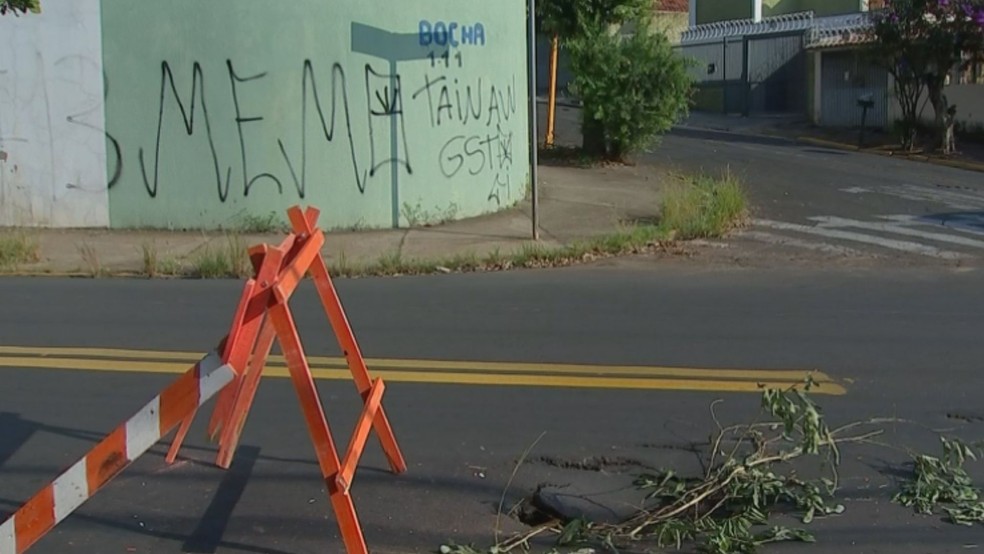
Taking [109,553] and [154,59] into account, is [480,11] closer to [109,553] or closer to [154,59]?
[154,59]

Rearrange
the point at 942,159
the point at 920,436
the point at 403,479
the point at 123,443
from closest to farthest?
the point at 123,443, the point at 403,479, the point at 920,436, the point at 942,159

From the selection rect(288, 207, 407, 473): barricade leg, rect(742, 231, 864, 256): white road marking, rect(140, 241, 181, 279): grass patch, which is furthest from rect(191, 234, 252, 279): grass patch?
rect(288, 207, 407, 473): barricade leg

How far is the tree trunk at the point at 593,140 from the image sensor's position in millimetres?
21458

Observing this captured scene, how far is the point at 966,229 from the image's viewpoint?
49.4ft

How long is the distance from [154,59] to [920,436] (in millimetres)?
11232

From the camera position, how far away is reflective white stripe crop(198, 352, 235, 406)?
430 cm

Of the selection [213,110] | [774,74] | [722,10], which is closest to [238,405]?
[213,110]

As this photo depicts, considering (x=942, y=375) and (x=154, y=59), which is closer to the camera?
(x=942, y=375)

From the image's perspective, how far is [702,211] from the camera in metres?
15.2

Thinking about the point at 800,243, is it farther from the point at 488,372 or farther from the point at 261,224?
the point at 488,372

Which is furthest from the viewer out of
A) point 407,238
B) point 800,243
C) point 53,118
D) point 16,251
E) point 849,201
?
point 849,201

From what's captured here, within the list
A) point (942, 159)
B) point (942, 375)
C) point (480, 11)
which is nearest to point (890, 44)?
point (942, 159)

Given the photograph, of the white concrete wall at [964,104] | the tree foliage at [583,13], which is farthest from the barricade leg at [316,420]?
the white concrete wall at [964,104]

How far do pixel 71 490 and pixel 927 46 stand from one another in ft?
73.6
